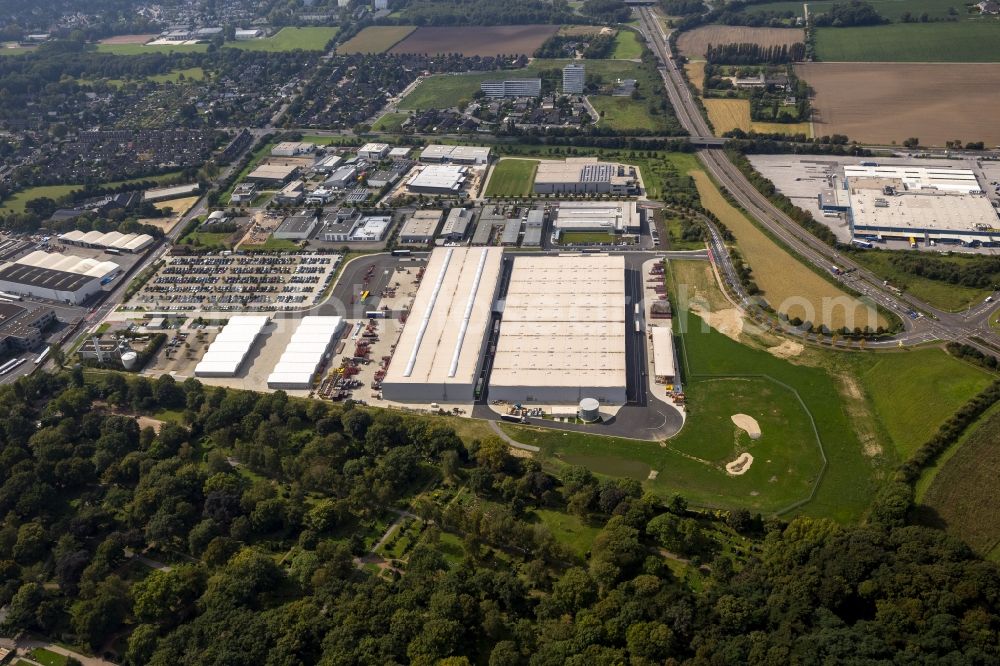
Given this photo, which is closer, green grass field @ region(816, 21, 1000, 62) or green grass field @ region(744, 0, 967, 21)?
green grass field @ region(816, 21, 1000, 62)

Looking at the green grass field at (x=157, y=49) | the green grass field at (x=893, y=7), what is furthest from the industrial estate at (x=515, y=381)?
the green grass field at (x=157, y=49)

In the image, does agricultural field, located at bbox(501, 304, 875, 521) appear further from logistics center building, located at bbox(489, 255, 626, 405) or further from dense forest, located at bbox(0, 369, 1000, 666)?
logistics center building, located at bbox(489, 255, 626, 405)

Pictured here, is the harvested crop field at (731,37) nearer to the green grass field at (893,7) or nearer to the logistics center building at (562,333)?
the green grass field at (893,7)

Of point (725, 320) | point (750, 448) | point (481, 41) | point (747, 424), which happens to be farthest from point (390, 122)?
point (750, 448)

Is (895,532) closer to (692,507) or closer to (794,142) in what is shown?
(692,507)

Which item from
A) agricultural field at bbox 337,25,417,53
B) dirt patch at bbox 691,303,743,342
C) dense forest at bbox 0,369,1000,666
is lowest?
dense forest at bbox 0,369,1000,666

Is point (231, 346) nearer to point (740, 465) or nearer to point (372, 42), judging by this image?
point (740, 465)

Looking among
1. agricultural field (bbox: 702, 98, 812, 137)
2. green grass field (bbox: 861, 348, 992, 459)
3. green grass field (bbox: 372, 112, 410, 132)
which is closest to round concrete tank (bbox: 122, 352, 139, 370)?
green grass field (bbox: 861, 348, 992, 459)
